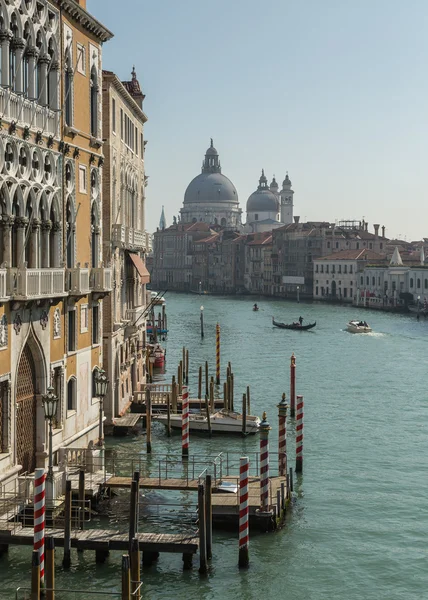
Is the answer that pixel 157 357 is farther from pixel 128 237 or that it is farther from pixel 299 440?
pixel 299 440

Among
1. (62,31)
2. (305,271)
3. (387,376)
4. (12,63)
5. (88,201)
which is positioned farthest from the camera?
(305,271)

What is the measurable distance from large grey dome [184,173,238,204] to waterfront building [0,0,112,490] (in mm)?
125622

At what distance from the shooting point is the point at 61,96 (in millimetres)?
14391

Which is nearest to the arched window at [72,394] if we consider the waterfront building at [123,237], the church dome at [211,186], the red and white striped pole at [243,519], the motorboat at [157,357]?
the red and white striped pole at [243,519]

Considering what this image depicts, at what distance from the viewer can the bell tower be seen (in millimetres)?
143750

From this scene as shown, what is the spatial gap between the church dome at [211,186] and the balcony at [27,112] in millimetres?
127776

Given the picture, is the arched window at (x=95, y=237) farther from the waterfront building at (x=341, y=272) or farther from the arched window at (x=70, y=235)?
the waterfront building at (x=341, y=272)

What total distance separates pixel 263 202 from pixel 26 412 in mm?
128380

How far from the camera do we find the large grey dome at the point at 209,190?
142m

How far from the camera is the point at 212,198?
141625 mm

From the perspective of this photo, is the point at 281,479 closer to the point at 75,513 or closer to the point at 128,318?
the point at 75,513

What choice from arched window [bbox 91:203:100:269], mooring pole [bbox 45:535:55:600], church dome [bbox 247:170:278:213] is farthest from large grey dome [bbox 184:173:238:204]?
mooring pole [bbox 45:535:55:600]

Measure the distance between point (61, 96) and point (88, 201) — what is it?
6.23ft

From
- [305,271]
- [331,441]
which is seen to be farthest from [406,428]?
[305,271]
